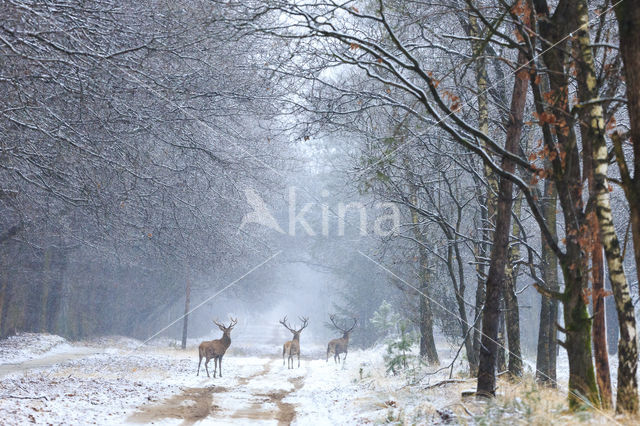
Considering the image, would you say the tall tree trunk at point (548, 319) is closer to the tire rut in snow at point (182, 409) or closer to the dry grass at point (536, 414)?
the dry grass at point (536, 414)

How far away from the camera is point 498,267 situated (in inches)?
337

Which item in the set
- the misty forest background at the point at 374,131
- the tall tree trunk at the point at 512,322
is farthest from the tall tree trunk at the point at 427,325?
the tall tree trunk at the point at 512,322

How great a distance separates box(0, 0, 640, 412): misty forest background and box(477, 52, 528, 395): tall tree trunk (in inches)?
1.2

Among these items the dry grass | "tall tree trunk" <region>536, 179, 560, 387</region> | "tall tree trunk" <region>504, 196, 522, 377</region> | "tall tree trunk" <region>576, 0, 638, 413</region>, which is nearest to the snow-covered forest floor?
the dry grass

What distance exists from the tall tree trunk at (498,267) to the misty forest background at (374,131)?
3 centimetres

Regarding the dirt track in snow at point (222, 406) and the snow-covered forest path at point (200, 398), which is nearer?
the snow-covered forest path at point (200, 398)

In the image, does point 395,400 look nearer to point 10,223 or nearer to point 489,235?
point 489,235

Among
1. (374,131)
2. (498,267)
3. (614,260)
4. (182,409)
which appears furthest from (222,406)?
(614,260)

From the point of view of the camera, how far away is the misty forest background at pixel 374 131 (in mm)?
6234

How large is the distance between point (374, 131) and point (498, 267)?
546 cm

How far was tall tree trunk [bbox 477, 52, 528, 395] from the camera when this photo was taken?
838cm

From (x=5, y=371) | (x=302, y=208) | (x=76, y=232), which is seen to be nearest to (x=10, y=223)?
(x=76, y=232)

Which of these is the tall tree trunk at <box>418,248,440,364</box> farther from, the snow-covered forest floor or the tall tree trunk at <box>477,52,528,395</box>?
the tall tree trunk at <box>477,52,528,395</box>

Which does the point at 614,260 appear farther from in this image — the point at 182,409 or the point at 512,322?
the point at 182,409
